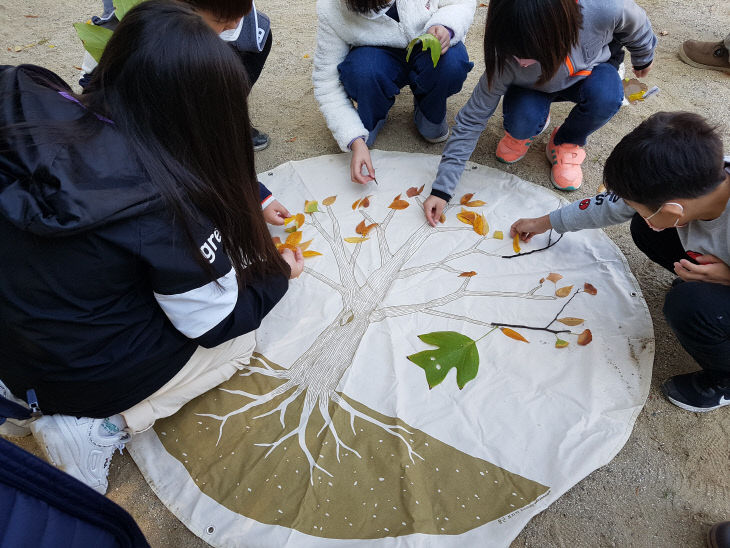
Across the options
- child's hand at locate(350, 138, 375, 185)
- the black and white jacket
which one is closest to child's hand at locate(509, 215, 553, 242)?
child's hand at locate(350, 138, 375, 185)

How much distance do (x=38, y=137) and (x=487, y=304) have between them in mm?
1081

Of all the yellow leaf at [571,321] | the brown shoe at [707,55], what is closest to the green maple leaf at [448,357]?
the yellow leaf at [571,321]

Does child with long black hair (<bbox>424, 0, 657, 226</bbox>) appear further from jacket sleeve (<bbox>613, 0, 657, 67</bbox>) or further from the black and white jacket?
the black and white jacket

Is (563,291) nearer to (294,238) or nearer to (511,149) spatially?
(511,149)

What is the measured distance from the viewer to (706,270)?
40.7 inches

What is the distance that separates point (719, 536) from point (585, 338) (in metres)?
0.48

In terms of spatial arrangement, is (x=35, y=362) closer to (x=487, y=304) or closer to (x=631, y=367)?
(x=487, y=304)

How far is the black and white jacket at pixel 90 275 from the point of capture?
0.67m

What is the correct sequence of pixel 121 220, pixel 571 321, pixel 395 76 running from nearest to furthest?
1. pixel 121 220
2. pixel 571 321
3. pixel 395 76

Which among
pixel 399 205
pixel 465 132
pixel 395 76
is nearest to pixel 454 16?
pixel 395 76

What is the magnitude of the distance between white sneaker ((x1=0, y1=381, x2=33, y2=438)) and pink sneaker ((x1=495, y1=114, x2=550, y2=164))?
5.30ft

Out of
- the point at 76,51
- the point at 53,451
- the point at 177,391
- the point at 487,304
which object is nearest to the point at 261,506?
the point at 177,391

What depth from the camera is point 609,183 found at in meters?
1.02

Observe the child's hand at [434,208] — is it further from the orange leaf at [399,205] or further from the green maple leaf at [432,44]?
the green maple leaf at [432,44]
